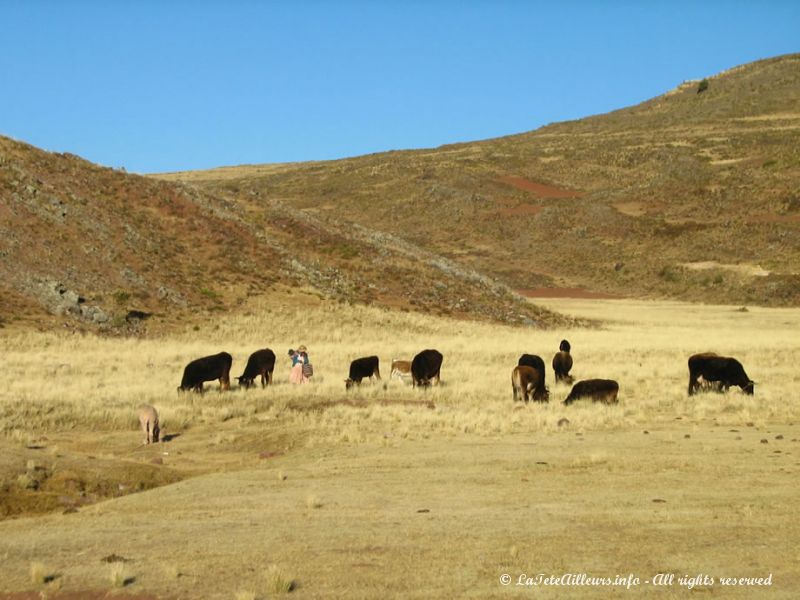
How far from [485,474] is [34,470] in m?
7.53

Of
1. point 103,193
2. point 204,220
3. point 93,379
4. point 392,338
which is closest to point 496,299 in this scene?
point 392,338

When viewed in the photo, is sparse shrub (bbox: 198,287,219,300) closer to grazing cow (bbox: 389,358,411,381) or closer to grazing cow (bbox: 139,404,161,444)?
grazing cow (bbox: 389,358,411,381)

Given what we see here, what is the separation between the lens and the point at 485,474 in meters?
14.8

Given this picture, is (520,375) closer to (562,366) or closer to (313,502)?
(562,366)

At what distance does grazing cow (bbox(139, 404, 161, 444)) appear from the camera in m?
19.5

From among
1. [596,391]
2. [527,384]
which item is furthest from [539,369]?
[596,391]

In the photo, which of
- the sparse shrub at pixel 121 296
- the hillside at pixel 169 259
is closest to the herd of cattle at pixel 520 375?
the hillside at pixel 169 259

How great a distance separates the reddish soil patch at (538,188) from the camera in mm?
115875

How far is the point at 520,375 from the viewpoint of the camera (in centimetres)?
2292

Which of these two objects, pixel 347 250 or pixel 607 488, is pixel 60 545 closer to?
pixel 607 488

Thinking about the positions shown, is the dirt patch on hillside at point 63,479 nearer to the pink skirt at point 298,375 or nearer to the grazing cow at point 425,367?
the pink skirt at point 298,375

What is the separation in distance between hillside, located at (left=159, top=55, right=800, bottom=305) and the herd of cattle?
38.1 m

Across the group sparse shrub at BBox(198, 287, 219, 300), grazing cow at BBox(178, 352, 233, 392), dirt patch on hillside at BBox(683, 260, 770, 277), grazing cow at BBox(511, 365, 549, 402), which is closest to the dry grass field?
grazing cow at BBox(511, 365, 549, 402)

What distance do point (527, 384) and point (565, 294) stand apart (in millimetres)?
62209
